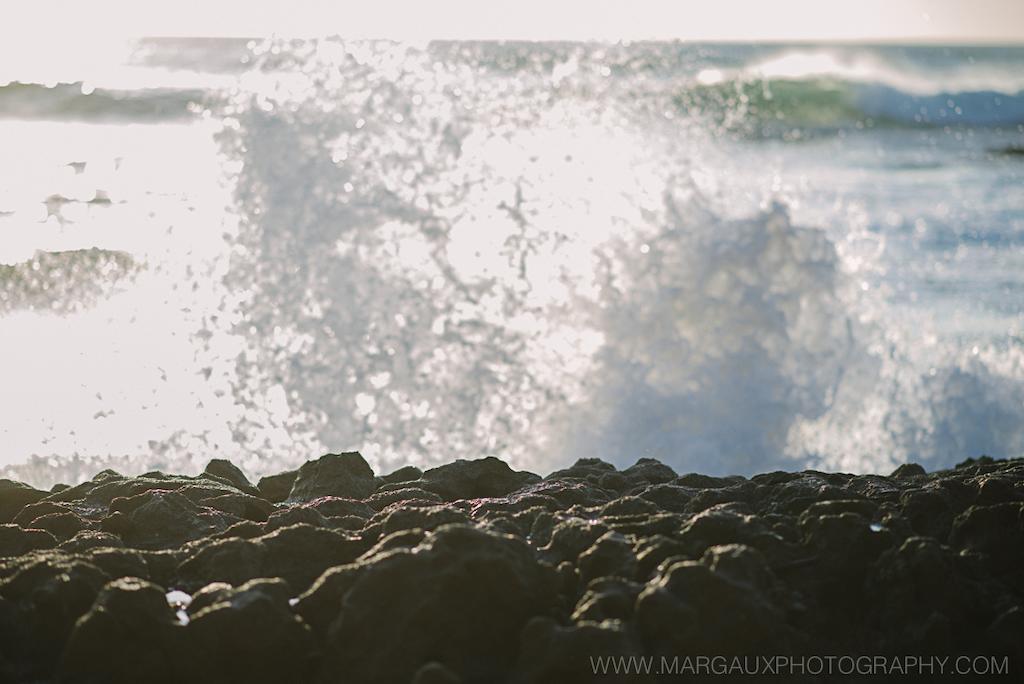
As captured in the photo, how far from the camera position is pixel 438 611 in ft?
8.50

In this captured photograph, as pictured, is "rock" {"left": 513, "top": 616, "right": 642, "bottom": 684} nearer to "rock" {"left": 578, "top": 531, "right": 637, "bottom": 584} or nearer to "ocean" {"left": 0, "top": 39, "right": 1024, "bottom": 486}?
"rock" {"left": 578, "top": 531, "right": 637, "bottom": 584}

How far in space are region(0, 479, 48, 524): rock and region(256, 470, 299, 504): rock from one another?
0.69m

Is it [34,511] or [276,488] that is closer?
[34,511]

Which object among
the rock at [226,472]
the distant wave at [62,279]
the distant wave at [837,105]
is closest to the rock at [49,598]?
the rock at [226,472]

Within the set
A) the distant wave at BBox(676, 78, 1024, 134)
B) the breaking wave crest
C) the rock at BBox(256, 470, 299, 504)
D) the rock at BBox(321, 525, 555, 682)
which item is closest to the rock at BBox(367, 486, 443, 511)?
the rock at BBox(256, 470, 299, 504)

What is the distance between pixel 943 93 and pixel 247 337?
16.3 m

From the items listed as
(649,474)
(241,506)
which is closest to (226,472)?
(241,506)

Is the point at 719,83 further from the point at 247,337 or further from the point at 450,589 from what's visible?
the point at 450,589

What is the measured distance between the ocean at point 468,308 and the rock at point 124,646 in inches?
179

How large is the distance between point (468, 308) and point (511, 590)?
21.2ft

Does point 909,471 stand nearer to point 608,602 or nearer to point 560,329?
point 608,602

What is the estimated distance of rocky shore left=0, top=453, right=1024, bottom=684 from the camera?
255 centimetres

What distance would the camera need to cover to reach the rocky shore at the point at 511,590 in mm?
2555

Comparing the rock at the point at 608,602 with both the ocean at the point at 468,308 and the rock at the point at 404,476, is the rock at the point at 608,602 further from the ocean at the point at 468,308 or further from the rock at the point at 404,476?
the ocean at the point at 468,308
